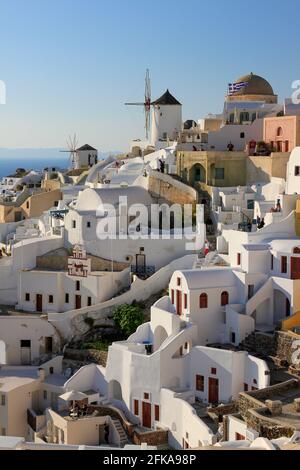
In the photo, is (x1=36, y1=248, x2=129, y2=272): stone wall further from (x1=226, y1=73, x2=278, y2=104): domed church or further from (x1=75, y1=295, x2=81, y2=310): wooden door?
(x1=226, y1=73, x2=278, y2=104): domed church

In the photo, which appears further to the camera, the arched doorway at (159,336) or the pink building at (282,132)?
the pink building at (282,132)

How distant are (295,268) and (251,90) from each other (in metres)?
21.7

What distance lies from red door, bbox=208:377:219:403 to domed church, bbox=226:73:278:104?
24723mm

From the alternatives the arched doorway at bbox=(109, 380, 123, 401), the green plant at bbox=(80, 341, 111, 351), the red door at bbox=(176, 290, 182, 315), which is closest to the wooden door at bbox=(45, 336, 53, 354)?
the green plant at bbox=(80, 341, 111, 351)

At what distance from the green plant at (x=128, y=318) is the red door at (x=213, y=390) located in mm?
5311

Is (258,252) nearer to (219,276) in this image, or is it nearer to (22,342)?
(219,276)

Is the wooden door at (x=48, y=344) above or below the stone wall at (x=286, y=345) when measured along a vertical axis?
below

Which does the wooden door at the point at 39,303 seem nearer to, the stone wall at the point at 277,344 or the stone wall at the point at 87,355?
the stone wall at the point at 87,355

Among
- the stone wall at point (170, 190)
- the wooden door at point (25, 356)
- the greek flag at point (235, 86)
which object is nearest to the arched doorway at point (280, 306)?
the stone wall at point (170, 190)

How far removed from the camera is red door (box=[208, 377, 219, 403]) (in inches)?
982

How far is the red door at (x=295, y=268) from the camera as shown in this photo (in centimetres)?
2775
